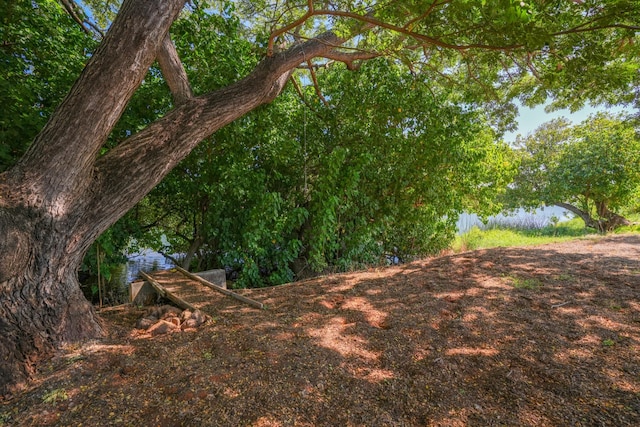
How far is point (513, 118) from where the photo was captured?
634 centimetres

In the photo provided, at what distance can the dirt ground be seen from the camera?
1293 millimetres

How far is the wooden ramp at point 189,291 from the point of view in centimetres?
266

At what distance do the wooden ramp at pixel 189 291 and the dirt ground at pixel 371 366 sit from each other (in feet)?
0.71

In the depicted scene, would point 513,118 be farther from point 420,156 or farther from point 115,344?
point 115,344

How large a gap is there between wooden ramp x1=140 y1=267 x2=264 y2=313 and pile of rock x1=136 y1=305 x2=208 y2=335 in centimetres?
11

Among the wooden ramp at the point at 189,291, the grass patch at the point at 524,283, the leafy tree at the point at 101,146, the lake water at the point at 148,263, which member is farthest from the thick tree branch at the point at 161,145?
the grass patch at the point at 524,283

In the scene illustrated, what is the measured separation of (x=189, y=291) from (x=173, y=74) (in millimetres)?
2220

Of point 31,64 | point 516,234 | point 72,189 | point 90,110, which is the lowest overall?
point 516,234

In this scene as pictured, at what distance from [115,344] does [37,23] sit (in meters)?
3.39

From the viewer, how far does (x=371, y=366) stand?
1.66 metres

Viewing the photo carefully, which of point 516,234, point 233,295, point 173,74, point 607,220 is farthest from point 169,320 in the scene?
point 607,220

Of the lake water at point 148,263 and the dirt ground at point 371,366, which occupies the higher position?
the lake water at point 148,263

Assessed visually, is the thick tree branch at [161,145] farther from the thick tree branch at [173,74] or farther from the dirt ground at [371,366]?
the dirt ground at [371,366]

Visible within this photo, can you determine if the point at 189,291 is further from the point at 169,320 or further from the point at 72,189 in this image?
the point at 72,189
